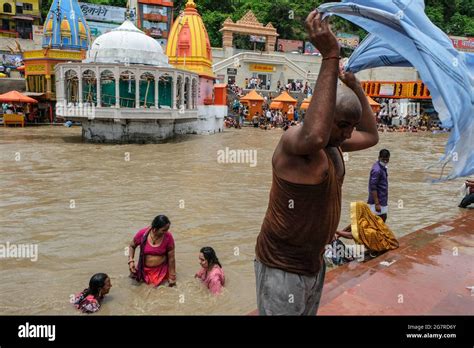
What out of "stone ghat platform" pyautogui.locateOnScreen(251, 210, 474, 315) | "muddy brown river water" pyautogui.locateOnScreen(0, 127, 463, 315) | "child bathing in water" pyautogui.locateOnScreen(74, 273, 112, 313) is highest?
"stone ghat platform" pyautogui.locateOnScreen(251, 210, 474, 315)

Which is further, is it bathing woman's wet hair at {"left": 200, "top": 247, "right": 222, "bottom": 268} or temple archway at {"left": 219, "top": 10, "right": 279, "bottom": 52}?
temple archway at {"left": 219, "top": 10, "right": 279, "bottom": 52}

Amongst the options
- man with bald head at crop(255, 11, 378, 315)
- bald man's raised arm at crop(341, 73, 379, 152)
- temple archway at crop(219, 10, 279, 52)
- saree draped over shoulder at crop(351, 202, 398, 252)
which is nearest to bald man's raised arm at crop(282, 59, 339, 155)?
man with bald head at crop(255, 11, 378, 315)

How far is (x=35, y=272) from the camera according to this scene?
18.9ft

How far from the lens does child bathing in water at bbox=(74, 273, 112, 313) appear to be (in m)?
4.75

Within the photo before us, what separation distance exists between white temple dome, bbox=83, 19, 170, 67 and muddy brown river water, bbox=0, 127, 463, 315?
16.1 ft

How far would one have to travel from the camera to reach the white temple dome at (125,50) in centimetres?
1969

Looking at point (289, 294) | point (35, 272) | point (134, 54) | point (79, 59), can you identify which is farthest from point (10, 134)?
point (289, 294)

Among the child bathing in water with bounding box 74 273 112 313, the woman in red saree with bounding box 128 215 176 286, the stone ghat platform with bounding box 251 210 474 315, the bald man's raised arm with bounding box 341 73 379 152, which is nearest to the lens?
the bald man's raised arm with bounding box 341 73 379 152

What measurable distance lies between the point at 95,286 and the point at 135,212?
394 centimetres

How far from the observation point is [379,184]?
639cm

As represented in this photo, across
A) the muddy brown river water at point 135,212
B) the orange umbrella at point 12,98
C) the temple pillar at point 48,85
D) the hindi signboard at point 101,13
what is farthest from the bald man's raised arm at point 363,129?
the hindi signboard at point 101,13

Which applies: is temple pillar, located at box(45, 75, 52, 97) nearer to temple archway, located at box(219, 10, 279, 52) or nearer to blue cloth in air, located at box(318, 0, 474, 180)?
temple archway, located at box(219, 10, 279, 52)

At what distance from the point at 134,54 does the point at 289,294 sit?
19.6 m

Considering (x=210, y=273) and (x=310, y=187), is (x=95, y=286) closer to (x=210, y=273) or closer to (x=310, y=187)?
(x=210, y=273)
